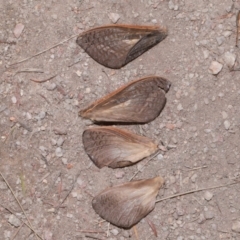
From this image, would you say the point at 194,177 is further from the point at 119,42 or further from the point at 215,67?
the point at 119,42

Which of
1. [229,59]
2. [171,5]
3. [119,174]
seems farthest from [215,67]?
[119,174]

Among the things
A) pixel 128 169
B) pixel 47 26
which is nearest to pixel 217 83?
pixel 128 169

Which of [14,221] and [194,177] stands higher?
[194,177]

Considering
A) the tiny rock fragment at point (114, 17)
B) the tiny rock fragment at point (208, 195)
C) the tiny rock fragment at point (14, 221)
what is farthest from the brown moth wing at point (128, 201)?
the tiny rock fragment at point (114, 17)

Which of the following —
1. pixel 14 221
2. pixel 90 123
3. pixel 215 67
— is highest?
pixel 215 67

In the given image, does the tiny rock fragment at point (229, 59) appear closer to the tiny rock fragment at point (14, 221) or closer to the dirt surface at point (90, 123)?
the dirt surface at point (90, 123)

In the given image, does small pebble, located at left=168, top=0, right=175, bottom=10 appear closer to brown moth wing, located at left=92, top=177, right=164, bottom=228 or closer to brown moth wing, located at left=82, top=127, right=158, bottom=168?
brown moth wing, located at left=82, top=127, right=158, bottom=168
